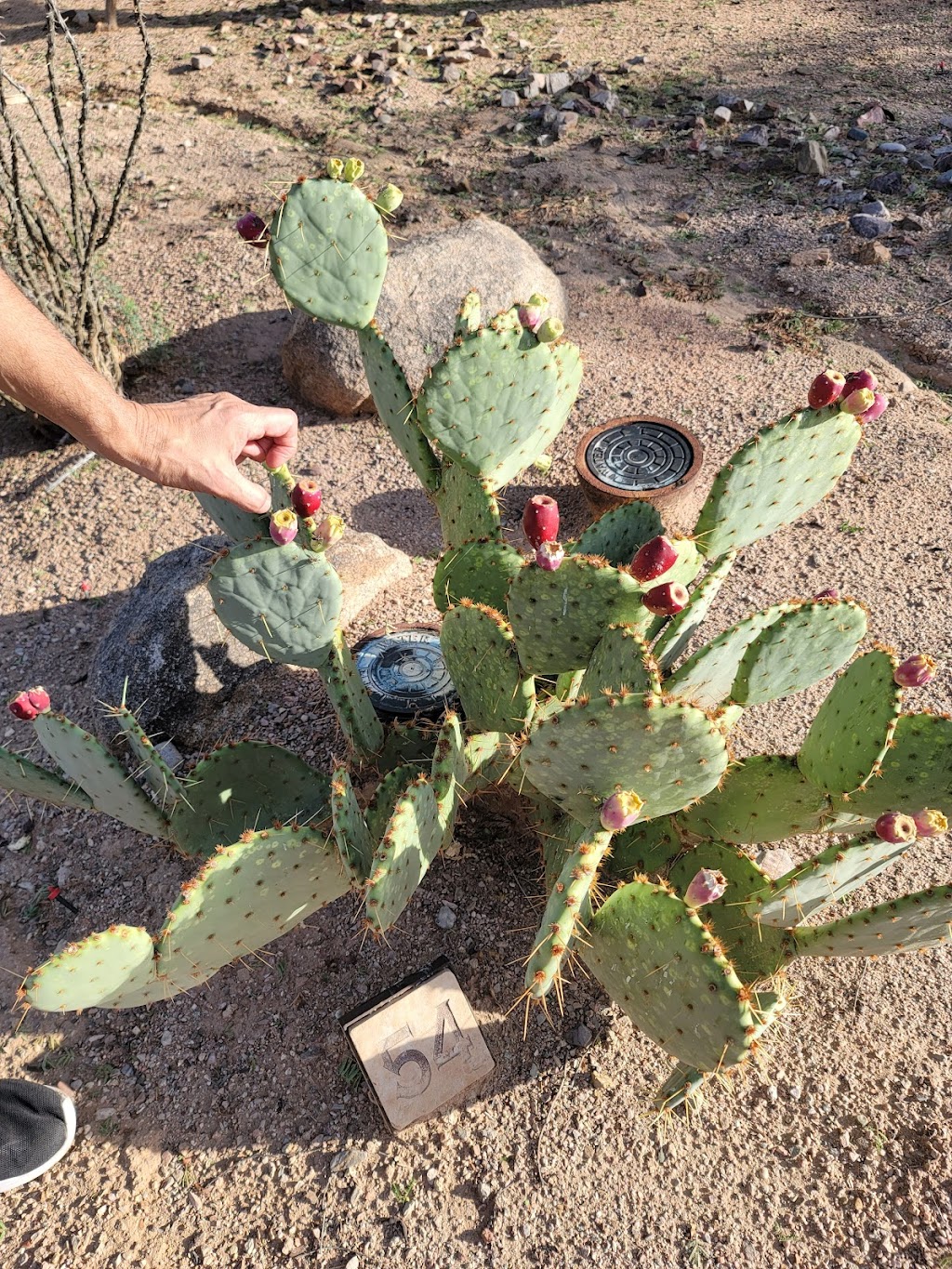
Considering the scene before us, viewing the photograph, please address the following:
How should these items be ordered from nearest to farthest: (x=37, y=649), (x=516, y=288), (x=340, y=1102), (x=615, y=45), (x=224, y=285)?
1. (x=340, y=1102)
2. (x=37, y=649)
3. (x=516, y=288)
4. (x=224, y=285)
5. (x=615, y=45)

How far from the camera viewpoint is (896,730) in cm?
173

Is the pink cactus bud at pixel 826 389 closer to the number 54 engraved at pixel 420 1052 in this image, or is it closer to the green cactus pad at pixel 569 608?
the green cactus pad at pixel 569 608

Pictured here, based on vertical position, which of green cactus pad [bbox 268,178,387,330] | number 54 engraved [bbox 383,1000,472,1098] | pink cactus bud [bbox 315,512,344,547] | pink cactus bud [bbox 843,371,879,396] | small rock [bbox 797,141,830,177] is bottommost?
number 54 engraved [bbox 383,1000,472,1098]

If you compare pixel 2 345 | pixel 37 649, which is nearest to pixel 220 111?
pixel 37 649

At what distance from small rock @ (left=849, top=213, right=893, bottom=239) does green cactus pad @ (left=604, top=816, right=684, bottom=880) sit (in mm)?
4372

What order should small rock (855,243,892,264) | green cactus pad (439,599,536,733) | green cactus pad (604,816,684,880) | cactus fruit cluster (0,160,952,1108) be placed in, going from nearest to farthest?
cactus fruit cluster (0,160,952,1108) < green cactus pad (439,599,536,733) < green cactus pad (604,816,684,880) < small rock (855,243,892,264)

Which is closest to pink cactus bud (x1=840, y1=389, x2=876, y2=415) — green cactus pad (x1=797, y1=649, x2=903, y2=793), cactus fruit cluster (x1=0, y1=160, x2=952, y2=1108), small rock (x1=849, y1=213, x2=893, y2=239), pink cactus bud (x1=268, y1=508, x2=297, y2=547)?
cactus fruit cluster (x1=0, y1=160, x2=952, y2=1108)

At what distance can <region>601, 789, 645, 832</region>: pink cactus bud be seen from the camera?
1.39 meters

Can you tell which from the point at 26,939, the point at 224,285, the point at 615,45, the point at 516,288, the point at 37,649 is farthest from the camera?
the point at 615,45

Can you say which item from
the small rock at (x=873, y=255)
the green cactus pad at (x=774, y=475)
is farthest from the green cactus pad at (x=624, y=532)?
the small rock at (x=873, y=255)

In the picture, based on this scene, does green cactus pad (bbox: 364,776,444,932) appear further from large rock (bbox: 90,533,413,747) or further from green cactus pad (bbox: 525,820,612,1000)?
large rock (bbox: 90,533,413,747)

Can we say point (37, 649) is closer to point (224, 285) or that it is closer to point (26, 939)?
point (26, 939)

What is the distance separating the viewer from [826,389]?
1.88 m

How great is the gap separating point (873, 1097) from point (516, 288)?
3.49 metres
